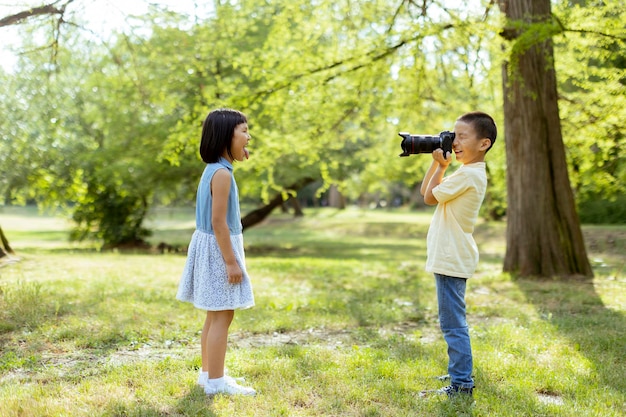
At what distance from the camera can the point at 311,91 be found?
30.4 ft

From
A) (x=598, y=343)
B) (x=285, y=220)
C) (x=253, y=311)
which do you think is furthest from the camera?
(x=285, y=220)

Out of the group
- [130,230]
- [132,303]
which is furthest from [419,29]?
[130,230]

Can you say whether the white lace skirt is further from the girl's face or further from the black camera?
the black camera

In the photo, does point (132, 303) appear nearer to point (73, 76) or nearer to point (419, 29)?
point (419, 29)

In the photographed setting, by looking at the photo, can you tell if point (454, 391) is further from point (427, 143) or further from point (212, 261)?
point (212, 261)

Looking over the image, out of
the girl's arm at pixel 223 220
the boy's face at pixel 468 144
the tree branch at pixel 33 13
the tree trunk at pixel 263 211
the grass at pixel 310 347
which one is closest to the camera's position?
the grass at pixel 310 347

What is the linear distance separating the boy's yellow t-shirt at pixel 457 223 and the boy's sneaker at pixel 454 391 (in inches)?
27.2

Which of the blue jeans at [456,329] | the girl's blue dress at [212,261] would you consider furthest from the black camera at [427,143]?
the girl's blue dress at [212,261]

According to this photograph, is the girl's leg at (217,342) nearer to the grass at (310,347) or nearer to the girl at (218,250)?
the girl at (218,250)

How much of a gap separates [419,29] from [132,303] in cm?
503

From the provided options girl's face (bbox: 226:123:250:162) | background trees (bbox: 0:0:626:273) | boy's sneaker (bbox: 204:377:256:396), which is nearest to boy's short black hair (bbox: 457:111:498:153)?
girl's face (bbox: 226:123:250:162)

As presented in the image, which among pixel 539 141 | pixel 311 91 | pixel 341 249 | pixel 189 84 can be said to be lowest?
pixel 341 249

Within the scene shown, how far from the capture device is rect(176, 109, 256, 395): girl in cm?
349

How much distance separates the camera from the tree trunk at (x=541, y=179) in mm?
8562
